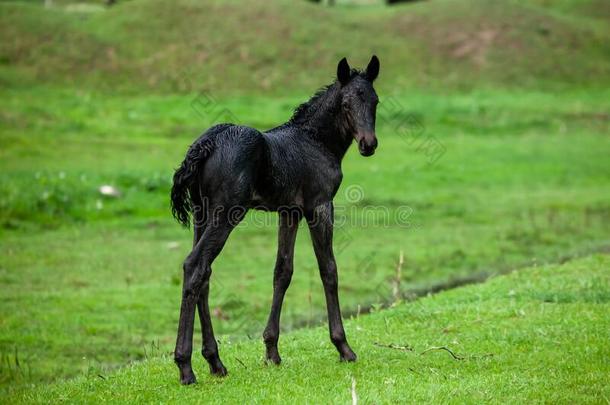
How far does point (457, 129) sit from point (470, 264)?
17112mm

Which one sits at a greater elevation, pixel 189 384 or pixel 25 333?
pixel 189 384

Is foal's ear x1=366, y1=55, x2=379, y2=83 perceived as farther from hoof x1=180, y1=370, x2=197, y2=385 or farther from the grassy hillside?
the grassy hillside

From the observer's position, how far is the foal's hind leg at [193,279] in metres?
8.20

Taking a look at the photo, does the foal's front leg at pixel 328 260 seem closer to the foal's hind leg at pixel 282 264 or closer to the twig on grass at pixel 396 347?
the foal's hind leg at pixel 282 264

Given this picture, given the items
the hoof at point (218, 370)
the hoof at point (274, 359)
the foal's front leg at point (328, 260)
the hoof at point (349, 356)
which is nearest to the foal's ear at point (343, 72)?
the foal's front leg at point (328, 260)

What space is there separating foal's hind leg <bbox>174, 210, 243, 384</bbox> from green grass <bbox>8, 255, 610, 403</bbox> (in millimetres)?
302

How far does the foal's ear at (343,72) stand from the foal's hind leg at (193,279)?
1.98 m

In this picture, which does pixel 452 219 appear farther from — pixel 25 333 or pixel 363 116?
pixel 363 116

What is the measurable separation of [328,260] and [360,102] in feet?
5.48

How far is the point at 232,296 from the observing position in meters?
16.4

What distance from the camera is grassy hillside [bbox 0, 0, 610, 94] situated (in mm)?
43594

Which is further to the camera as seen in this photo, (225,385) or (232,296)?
(232,296)

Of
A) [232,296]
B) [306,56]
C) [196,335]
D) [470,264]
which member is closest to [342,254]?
[470,264]

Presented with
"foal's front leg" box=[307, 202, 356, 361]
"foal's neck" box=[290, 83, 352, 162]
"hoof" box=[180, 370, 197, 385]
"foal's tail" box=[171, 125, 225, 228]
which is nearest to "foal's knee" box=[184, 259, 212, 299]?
"foal's tail" box=[171, 125, 225, 228]
